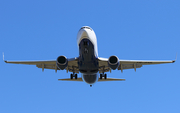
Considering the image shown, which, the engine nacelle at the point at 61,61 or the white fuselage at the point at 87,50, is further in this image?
the engine nacelle at the point at 61,61

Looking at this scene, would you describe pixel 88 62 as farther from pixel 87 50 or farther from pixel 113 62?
pixel 113 62

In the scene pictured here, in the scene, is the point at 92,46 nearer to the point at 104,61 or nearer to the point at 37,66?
the point at 104,61

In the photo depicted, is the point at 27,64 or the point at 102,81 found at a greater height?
the point at 27,64

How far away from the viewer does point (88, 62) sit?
2689 centimetres

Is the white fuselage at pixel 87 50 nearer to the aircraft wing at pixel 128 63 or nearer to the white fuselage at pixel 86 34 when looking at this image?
the white fuselage at pixel 86 34

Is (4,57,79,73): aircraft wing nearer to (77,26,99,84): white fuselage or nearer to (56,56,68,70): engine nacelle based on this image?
(77,26,99,84): white fuselage

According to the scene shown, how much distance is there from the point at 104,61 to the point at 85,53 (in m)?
3.31

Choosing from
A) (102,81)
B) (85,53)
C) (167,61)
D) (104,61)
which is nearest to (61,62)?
(85,53)

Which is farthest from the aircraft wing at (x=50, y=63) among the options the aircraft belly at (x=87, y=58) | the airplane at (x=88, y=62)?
the aircraft belly at (x=87, y=58)

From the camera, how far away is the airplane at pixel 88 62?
25389mm

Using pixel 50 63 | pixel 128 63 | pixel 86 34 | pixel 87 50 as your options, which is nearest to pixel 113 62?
pixel 87 50

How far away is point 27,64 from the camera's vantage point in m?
30.9

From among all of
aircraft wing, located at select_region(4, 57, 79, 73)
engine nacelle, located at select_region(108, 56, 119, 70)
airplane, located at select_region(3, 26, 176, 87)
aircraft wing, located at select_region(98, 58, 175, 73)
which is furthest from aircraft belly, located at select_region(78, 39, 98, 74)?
engine nacelle, located at select_region(108, 56, 119, 70)

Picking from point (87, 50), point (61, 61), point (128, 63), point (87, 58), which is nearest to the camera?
point (87, 50)
